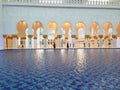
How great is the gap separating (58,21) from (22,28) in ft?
12.1

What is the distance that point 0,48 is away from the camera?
910 inches

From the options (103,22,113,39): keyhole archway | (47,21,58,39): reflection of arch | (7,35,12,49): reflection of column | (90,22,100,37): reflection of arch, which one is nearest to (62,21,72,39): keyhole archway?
(47,21,58,39): reflection of arch

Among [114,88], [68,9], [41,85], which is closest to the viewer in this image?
[114,88]

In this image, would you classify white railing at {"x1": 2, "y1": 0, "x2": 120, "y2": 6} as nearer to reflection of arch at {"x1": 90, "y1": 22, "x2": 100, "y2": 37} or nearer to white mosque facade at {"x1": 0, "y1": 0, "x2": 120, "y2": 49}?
white mosque facade at {"x1": 0, "y1": 0, "x2": 120, "y2": 49}

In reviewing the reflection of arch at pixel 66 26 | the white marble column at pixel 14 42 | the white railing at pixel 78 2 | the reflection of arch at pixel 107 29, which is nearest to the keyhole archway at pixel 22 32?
the white marble column at pixel 14 42

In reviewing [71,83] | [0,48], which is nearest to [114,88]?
[71,83]

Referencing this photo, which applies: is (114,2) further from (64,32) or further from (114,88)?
(114,88)

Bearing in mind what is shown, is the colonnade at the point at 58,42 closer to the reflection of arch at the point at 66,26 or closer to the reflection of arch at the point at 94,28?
the reflection of arch at the point at 94,28

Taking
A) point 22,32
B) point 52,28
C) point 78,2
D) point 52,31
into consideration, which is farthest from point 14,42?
point 78,2

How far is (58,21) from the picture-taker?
81.1 feet

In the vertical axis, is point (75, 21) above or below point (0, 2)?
below

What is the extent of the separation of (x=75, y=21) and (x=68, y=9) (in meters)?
1.37

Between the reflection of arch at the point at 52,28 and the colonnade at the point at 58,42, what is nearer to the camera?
the colonnade at the point at 58,42

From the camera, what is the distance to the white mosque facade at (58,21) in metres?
24.0
